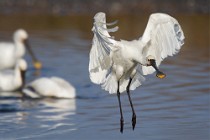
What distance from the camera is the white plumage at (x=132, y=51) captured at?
11.1m

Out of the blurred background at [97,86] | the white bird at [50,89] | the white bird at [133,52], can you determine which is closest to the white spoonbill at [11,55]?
the blurred background at [97,86]

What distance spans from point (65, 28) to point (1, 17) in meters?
2.29

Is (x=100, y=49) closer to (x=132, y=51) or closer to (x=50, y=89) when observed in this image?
(x=132, y=51)

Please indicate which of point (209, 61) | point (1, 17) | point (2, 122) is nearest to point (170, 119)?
point (2, 122)

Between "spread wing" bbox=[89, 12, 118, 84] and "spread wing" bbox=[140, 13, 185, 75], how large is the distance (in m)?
0.48

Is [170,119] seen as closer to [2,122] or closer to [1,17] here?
[2,122]

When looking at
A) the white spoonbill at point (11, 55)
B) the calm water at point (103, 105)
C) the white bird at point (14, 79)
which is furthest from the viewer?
the white spoonbill at point (11, 55)

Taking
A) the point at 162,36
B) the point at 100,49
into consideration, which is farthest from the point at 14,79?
the point at 162,36

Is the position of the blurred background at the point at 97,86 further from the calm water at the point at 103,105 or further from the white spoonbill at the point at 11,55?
the white spoonbill at the point at 11,55

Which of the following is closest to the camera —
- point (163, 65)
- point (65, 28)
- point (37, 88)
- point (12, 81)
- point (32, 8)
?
point (37, 88)

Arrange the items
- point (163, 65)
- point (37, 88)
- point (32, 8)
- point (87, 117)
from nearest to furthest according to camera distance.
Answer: point (87, 117)
point (37, 88)
point (163, 65)
point (32, 8)

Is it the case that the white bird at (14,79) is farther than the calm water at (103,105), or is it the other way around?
the white bird at (14,79)

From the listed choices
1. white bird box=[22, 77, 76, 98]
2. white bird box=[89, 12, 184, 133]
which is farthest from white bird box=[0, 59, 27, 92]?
white bird box=[89, 12, 184, 133]

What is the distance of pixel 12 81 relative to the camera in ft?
50.6
